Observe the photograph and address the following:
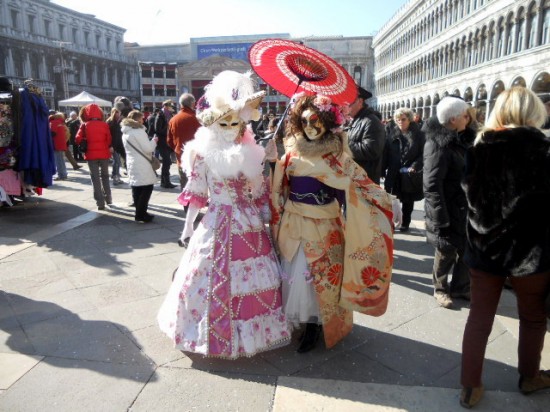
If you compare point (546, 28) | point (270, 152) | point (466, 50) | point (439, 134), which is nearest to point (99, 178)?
point (270, 152)

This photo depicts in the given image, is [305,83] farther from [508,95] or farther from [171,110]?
[171,110]

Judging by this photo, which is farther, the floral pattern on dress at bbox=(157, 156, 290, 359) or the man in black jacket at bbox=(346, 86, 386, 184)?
the man in black jacket at bbox=(346, 86, 386, 184)

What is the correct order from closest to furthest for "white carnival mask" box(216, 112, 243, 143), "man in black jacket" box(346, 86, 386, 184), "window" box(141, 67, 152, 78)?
"white carnival mask" box(216, 112, 243, 143)
"man in black jacket" box(346, 86, 386, 184)
"window" box(141, 67, 152, 78)

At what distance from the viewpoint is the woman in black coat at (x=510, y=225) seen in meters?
2.10

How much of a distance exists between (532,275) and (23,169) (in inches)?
265

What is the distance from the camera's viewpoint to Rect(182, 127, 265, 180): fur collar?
2.71m

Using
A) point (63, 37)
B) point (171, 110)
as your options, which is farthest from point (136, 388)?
point (63, 37)

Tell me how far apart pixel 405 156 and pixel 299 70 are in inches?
123

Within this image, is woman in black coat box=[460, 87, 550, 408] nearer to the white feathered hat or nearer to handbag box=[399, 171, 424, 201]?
the white feathered hat

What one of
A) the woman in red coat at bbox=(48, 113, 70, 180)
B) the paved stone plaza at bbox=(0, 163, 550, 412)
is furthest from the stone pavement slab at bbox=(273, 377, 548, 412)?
the woman in red coat at bbox=(48, 113, 70, 180)

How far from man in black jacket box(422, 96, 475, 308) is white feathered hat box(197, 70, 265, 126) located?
5.14ft

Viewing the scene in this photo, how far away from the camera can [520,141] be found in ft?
6.85

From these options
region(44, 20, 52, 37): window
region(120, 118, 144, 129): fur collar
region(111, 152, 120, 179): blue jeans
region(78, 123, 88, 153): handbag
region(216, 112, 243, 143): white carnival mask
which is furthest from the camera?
region(44, 20, 52, 37): window

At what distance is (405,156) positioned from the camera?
5.68 meters
